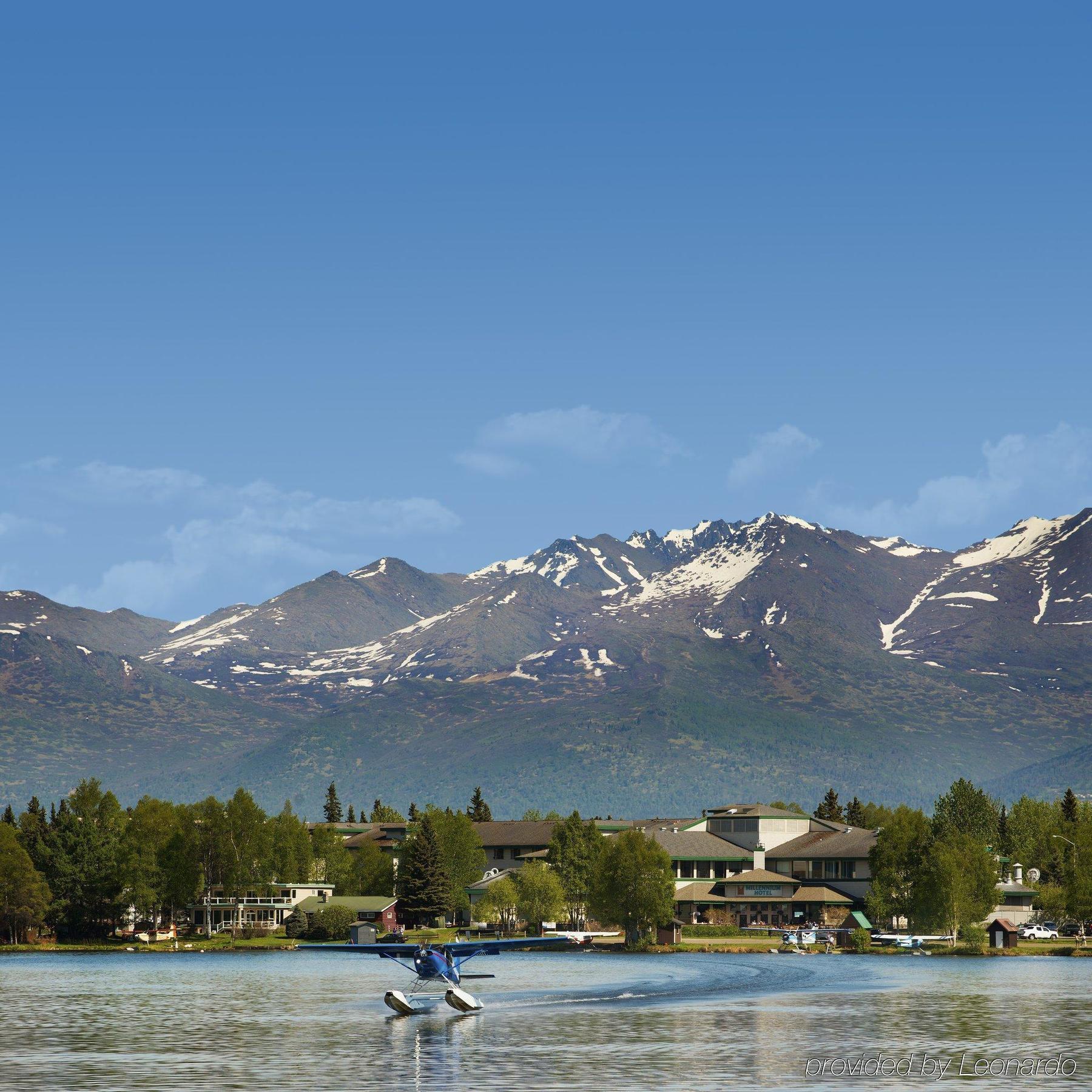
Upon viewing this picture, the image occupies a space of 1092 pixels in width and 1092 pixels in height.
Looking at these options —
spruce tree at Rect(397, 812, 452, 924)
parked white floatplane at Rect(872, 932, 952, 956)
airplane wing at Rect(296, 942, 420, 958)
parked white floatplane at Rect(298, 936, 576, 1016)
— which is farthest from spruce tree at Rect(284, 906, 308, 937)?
airplane wing at Rect(296, 942, 420, 958)

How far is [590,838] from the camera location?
655ft

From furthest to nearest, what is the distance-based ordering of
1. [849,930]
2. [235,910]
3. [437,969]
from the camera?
[235,910]
[849,930]
[437,969]

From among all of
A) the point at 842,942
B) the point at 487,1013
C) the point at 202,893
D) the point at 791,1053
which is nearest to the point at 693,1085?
the point at 791,1053

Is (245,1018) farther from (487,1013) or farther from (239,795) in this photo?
(239,795)

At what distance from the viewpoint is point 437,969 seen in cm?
9481

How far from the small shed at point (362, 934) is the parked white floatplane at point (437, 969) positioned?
64.6 metres

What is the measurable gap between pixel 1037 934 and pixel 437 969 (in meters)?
109

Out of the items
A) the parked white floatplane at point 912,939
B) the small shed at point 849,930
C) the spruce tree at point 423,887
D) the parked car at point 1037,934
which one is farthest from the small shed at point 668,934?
the parked car at point 1037,934

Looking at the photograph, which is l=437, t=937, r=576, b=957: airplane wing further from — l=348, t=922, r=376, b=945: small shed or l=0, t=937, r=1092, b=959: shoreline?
l=348, t=922, r=376, b=945: small shed

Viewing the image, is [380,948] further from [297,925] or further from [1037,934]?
[1037,934]

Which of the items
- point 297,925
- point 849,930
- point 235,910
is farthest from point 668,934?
point 235,910

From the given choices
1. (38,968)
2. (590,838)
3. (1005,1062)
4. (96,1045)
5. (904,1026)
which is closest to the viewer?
(1005,1062)

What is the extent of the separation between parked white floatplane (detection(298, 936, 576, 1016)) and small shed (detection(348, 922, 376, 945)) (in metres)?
64.6

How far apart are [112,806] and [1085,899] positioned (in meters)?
105
